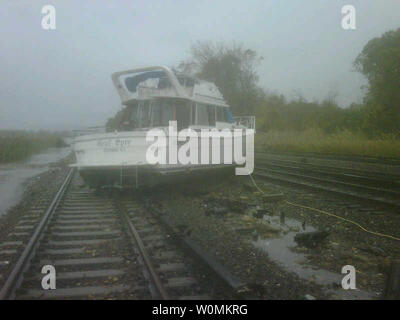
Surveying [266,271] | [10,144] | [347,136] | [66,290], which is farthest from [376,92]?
[10,144]

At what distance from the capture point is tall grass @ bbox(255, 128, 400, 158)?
63.1 ft

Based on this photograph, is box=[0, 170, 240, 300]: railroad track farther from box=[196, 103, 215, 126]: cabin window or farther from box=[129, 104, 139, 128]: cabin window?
box=[196, 103, 215, 126]: cabin window

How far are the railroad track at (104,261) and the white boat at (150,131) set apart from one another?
1.46 meters

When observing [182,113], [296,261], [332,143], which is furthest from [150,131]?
[332,143]

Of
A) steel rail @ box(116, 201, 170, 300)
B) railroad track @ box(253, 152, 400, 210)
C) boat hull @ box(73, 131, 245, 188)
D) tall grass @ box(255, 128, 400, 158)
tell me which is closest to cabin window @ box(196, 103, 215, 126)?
boat hull @ box(73, 131, 245, 188)

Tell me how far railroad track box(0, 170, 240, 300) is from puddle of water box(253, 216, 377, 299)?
41.1 inches

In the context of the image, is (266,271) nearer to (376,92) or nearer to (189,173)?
(189,173)

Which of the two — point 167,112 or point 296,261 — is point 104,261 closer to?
point 296,261

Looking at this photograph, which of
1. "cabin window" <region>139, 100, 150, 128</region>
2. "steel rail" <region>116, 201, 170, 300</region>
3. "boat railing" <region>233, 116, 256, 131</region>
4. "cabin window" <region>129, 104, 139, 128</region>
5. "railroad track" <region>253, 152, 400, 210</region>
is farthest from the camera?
"boat railing" <region>233, 116, 256, 131</region>

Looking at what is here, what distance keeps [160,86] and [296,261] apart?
23.7ft

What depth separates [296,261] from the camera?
4.51m

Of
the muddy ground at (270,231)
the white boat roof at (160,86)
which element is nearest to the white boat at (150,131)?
the white boat roof at (160,86)

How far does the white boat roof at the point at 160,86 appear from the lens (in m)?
9.40

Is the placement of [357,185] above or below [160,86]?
below
